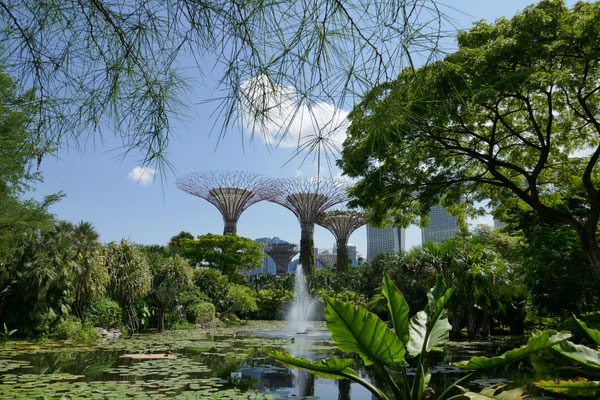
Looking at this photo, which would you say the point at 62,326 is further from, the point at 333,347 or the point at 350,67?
the point at 350,67

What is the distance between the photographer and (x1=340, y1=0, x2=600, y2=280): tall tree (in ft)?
20.8

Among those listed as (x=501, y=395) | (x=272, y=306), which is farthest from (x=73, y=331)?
(x=272, y=306)

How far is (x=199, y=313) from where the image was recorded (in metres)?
15.4

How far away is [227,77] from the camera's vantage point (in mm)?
1607

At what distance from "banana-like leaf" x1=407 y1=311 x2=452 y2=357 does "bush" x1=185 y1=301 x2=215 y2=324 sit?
13630 mm

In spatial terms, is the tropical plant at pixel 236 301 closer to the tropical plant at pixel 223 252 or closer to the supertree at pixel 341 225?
the tropical plant at pixel 223 252

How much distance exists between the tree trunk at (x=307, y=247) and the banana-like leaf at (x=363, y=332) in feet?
84.8

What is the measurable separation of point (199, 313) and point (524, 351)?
14594 mm

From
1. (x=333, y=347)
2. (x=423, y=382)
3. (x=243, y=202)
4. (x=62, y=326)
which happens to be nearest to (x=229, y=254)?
(x=243, y=202)

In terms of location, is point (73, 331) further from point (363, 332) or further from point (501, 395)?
point (501, 395)

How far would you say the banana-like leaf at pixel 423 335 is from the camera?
2711 millimetres

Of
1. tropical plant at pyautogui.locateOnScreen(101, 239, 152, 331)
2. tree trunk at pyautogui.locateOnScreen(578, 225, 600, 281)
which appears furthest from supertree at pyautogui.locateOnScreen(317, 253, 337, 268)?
tree trunk at pyautogui.locateOnScreen(578, 225, 600, 281)

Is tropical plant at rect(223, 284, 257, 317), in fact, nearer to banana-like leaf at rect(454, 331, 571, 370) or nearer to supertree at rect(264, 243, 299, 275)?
banana-like leaf at rect(454, 331, 571, 370)

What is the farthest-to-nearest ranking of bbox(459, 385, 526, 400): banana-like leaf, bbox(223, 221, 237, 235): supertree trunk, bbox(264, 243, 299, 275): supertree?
bbox(264, 243, 299, 275): supertree
bbox(223, 221, 237, 235): supertree trunk
bbox(459, 385, 526, 400): banana-like leaf
